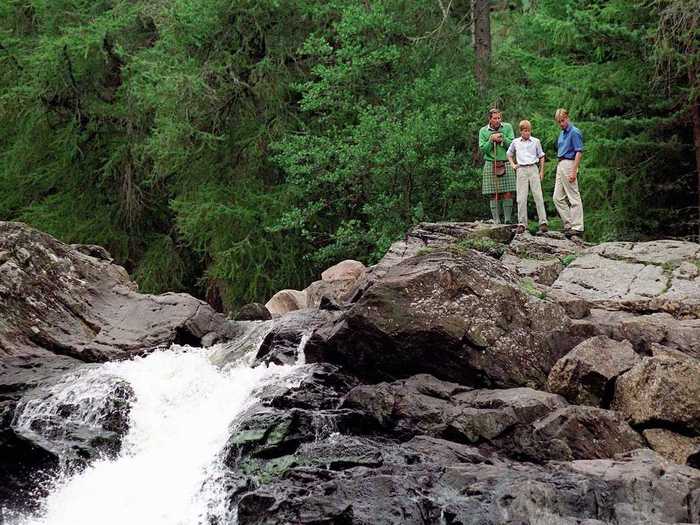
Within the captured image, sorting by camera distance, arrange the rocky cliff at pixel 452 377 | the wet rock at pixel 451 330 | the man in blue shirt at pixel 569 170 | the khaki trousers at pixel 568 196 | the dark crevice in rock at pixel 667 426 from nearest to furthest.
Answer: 1. the rocky cliff at pixel 452 377
2. the dark crevice in rock at pixel 667 426
3. the wet rock at pixel 451 330
4. the man in blue shirt at pixel 569 170
5. the khaki trousers at pixel 568 196

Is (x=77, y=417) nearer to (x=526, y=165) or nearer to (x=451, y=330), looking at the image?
(x=451, y=330)

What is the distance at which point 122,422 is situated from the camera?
37.5 feet

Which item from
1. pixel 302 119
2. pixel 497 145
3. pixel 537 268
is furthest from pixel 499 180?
pixel 302 119

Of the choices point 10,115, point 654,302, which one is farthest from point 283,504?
point 10,115

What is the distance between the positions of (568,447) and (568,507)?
1268 mm

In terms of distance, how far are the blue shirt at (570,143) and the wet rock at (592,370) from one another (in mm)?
5294

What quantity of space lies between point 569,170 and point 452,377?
553 cm

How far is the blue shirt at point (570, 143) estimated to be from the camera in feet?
48.5

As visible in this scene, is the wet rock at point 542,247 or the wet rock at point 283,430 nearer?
the wet rock at point 283,430

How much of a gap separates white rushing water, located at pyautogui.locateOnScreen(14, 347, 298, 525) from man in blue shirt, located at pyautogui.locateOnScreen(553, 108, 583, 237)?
19.3 feet

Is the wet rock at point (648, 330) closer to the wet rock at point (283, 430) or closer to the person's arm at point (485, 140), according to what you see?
the wet rock at point (283, 430)

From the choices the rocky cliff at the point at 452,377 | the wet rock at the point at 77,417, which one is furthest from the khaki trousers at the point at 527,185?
the wet rock at the point at 77,417

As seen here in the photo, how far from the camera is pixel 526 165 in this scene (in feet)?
49.2

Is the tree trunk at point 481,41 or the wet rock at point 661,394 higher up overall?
the tree trunk at point 481,41
